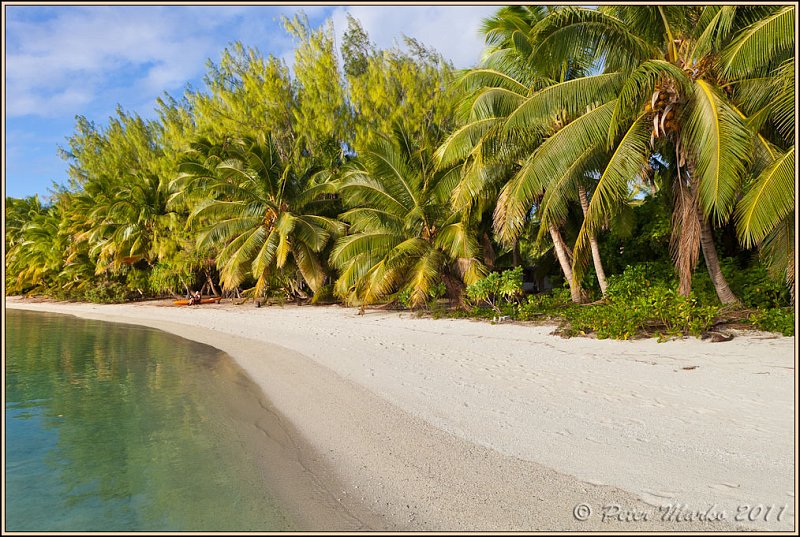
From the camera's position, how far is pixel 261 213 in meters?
21.5

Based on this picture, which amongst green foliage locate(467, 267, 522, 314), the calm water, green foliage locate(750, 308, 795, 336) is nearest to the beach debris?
green foliage locate(750, 308, 795, 336)

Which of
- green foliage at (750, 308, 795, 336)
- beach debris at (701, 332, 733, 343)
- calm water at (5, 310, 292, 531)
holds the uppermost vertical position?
green foliage at (750, 308, 795, 336)

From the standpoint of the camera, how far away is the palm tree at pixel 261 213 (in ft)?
66.2

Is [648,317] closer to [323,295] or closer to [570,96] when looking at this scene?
[570,96]

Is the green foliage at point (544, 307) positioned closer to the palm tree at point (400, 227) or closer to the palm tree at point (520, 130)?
the palm tree at point (520, 130)

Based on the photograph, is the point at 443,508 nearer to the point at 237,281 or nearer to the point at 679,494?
the point at 679,494

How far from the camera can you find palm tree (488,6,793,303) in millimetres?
8141

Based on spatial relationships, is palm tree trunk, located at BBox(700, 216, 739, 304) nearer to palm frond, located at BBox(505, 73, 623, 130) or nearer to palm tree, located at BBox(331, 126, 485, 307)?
palm frond, located at BBox(505, 73, 623, 130)

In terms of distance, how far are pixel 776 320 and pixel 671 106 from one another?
4.53 m

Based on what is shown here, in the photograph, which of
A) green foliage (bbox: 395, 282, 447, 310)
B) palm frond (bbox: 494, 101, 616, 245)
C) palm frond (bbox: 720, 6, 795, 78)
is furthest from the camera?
green foliage (bbox: 395, 282, 447, 310)

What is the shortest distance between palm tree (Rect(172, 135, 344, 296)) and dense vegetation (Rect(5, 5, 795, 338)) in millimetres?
103

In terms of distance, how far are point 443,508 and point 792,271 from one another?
842 cm

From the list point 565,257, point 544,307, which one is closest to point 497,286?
point 544,307

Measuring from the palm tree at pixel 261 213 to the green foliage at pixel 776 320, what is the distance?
48.6ft
